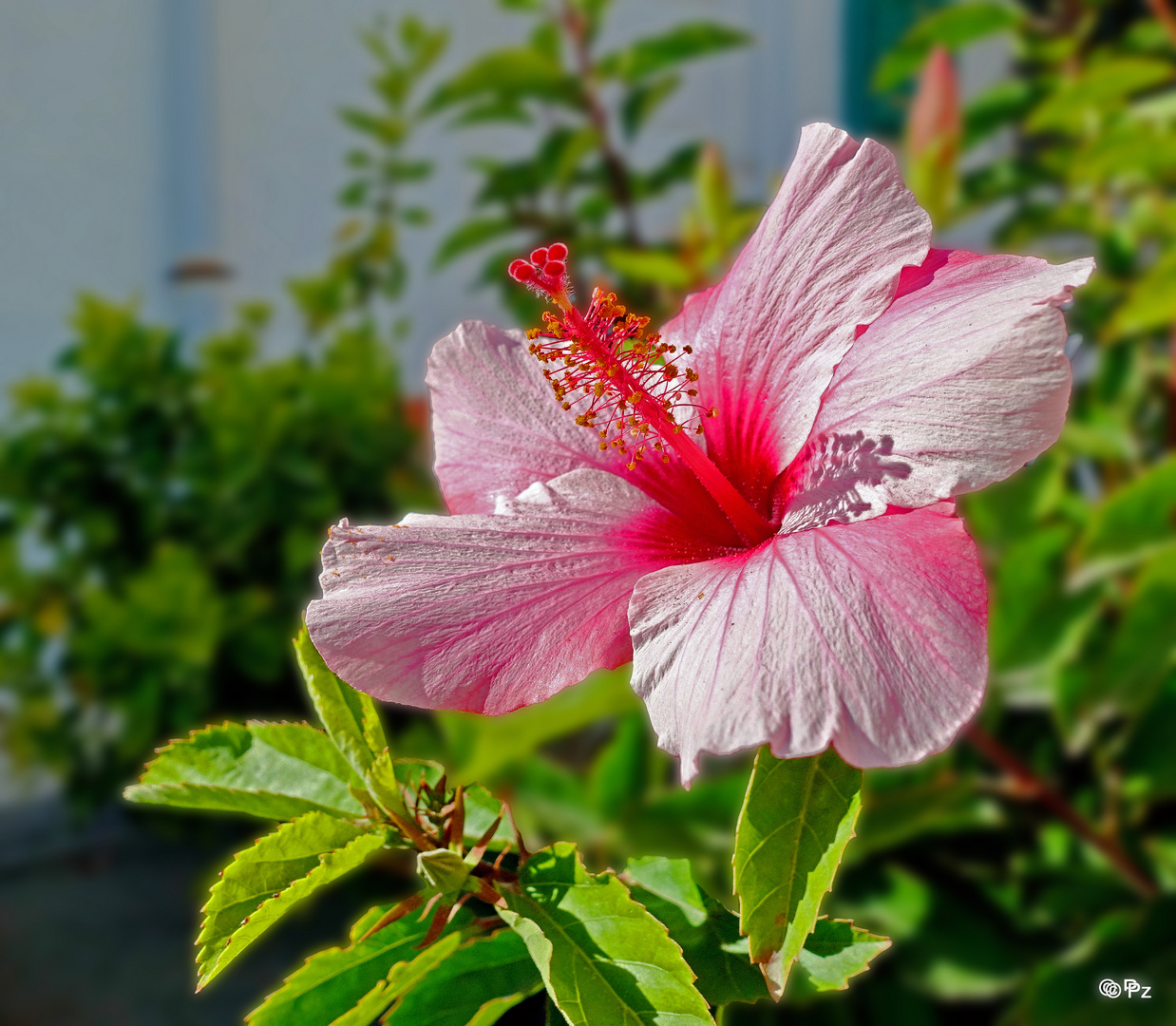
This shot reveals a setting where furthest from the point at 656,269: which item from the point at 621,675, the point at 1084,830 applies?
the point at 1084,830

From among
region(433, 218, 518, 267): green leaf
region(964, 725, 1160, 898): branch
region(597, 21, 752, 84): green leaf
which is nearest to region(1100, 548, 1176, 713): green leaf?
region(964, 725, 1160, 898): branch

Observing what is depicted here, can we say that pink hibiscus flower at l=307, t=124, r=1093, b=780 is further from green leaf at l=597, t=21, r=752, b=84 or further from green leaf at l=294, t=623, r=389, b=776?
green leaf at l=597, t=21, r=752, b=84

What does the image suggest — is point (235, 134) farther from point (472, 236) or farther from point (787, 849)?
point (787, 849)

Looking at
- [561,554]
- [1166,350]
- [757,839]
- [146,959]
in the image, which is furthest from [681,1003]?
[146,959]

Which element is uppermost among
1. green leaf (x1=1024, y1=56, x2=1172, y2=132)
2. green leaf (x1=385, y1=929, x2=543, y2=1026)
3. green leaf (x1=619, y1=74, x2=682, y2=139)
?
green leaf (x1=619, y1=74, x2=682, y2=139)

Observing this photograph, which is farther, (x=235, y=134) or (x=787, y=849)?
(x=235, y=134)

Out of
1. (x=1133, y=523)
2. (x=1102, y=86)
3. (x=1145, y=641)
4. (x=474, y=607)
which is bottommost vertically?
(x=1145, y=641)
